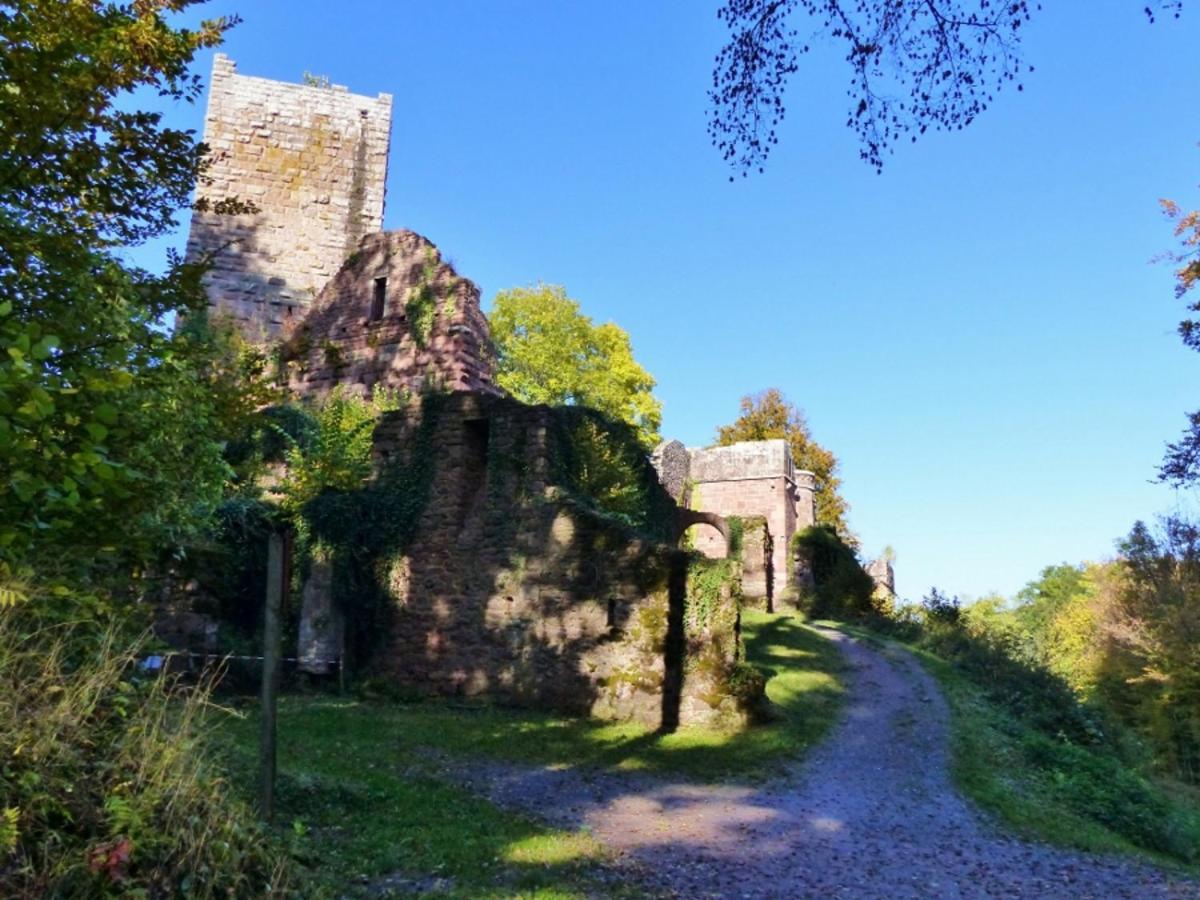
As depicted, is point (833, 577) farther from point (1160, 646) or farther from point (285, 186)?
point (285, 186)

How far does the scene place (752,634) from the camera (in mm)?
19094

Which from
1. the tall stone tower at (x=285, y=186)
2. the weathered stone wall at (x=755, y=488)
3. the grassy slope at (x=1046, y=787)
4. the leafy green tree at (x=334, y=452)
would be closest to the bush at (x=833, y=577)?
the weathered stone wall at (x=755, y=488)

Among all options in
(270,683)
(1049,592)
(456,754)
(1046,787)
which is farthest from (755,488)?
(1049,592)

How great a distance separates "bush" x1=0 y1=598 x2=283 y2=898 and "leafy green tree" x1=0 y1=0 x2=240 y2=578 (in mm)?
572

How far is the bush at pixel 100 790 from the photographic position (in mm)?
3010

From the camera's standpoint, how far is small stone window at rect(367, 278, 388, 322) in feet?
65.9

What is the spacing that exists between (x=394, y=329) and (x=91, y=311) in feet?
47.7

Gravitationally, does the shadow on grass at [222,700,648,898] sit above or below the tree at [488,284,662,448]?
below

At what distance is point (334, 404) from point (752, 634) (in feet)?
36.0

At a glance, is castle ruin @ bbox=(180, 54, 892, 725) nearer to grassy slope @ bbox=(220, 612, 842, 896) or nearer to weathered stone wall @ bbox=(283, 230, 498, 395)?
weathered stone wall @ bbox=(283, 230, 498, 395)

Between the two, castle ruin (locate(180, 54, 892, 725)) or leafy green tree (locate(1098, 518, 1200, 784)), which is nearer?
castle ruin (locate(180, 54, 892, 725))

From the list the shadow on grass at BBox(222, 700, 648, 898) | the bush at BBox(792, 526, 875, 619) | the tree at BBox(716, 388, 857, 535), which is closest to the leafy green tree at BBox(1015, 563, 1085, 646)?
the tree at BBox(716, 388, 857, 535)

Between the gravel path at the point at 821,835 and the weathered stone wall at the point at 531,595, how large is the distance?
2402 mm

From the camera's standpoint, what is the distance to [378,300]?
20.2m
